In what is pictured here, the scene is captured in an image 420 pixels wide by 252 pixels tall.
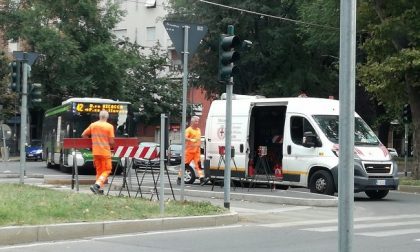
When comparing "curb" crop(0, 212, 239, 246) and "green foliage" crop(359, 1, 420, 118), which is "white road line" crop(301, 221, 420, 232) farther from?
"green foliage" crop(359, 1, 420, 118)

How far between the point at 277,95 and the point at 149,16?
3036 centimetres

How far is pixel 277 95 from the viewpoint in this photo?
3866 cm

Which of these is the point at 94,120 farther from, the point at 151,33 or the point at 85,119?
the point at 151,33

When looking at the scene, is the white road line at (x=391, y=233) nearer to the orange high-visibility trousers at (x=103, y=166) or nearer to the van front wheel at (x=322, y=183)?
the van front wheel at (x=322, y=183)

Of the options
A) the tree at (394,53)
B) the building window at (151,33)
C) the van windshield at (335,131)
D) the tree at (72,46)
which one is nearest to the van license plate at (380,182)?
the van windshield at (335,131)

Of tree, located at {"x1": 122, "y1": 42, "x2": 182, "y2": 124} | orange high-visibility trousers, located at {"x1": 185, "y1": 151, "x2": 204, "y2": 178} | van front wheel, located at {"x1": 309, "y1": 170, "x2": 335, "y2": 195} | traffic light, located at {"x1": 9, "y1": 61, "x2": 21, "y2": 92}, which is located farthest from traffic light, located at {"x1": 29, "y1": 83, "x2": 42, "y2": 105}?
tree, located at {"x1": 122, "y1": 42, "x2": 182, "y2": 124}

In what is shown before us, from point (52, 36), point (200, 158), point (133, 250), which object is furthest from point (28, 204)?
point (52, 36)

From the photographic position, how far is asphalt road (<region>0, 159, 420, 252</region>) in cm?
959

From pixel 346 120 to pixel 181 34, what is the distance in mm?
9844

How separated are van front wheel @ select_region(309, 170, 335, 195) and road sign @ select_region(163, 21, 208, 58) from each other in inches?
259

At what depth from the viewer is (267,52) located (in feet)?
129

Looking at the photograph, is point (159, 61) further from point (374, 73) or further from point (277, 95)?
point (374, 73)

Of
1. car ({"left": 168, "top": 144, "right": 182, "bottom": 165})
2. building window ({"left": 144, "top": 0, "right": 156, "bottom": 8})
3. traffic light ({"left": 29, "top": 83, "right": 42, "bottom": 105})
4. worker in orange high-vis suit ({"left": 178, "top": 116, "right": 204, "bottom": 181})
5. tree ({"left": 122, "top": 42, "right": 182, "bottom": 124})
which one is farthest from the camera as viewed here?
building window ({"left": 144, "top": 0, "right": 156, "bottom": 8})

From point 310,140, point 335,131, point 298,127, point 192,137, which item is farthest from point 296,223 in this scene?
point 192,137
